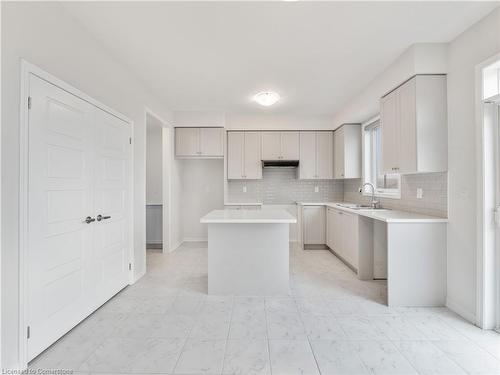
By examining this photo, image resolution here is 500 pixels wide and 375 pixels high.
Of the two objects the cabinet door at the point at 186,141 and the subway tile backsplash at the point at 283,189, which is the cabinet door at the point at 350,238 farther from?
the cabinet door at the point at 186,141

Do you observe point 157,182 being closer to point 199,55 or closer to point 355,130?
point 199,55

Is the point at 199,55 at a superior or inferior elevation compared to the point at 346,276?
superior

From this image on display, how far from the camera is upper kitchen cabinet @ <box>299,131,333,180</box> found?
5258 mm

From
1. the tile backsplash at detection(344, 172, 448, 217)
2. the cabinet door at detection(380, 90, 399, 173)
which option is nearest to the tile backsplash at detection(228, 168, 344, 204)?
the tile backsplash at detection(344, 172, 448, 217)

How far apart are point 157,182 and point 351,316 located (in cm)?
449

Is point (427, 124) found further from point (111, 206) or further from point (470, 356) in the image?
point (111, 206)

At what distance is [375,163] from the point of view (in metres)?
4.45

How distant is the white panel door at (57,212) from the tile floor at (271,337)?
0.76 ft

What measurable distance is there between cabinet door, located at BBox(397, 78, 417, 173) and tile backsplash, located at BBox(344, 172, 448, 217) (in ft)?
1.03

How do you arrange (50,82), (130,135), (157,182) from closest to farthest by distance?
(50,82) < (130,135) < (157,182)

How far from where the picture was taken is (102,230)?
255 centimetres

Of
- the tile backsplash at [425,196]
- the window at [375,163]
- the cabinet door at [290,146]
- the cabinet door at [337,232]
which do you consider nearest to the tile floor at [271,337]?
the tile backsplash at [425,196]

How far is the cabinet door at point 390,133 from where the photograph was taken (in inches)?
116

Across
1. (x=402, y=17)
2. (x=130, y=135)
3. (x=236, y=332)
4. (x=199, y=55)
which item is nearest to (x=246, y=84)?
(x=199, y=55)
